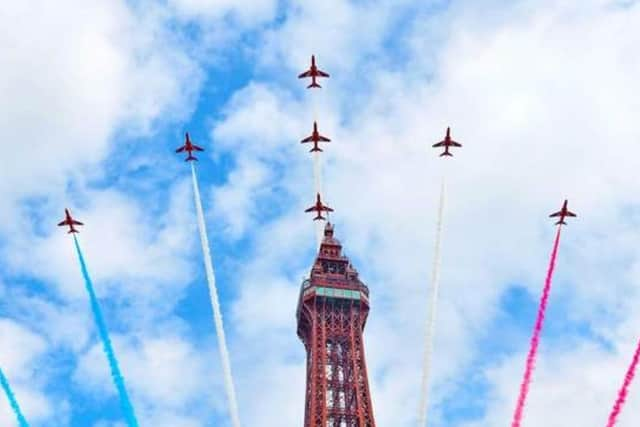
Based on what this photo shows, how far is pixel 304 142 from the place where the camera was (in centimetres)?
18562

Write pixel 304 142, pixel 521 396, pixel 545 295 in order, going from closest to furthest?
pixel 521 396
pixel 545 295
pixel 304 142

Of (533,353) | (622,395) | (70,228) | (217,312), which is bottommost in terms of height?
(622,395)

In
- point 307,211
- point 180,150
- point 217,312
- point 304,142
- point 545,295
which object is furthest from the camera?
point 307,211

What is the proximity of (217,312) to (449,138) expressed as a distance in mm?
45605

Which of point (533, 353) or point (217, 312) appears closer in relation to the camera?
point (533, 353)

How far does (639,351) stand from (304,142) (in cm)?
7659

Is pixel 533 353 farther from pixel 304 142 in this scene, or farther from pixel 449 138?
pixel 304 142

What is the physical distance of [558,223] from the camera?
162 meters

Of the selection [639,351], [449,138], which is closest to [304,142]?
[449,138]

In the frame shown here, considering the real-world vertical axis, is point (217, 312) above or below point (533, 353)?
above

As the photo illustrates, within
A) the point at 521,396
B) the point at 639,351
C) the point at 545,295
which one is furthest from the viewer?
the point at 545,295

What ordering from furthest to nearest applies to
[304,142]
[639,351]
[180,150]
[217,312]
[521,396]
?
[304,142] < [180,150] < [217,312] < [521,396] < [639,351]

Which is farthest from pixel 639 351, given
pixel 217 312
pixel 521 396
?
pixel 217 312

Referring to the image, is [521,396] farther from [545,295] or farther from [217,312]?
[217,312]
